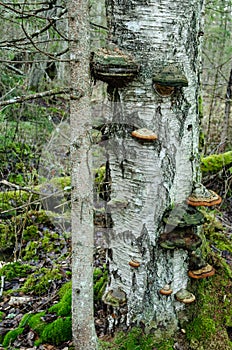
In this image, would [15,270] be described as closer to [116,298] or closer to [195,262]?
[116,298]

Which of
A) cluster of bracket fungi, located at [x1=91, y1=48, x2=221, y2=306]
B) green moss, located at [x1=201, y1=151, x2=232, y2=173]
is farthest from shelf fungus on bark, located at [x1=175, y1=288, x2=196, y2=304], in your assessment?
green moss, located at [x1=201, y1=151, x2=232, y2=173]

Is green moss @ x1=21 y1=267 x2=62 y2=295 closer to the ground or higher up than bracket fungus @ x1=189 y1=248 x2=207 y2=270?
closer to the ground

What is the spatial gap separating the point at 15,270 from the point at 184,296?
2526mm

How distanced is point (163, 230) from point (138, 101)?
0.99m

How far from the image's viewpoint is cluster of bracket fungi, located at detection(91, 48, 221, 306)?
2350mm

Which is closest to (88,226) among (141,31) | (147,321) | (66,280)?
(147,321)

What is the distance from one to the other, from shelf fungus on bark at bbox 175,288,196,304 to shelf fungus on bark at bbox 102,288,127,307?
0.44 m

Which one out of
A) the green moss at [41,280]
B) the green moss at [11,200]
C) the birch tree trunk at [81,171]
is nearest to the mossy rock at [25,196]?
the green moss at [11,200]

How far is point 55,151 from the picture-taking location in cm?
983

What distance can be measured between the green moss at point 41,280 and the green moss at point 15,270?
9.1 inches

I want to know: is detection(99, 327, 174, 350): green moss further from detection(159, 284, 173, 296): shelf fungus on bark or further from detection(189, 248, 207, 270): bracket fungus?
detection(189, 248, 207, 270): bracket fungus

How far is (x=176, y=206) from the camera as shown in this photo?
276cm

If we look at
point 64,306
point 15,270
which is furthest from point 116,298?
point 15,270

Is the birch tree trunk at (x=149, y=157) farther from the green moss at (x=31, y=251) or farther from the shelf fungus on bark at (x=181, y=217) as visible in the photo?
the green moss at (x=31, y=251)
